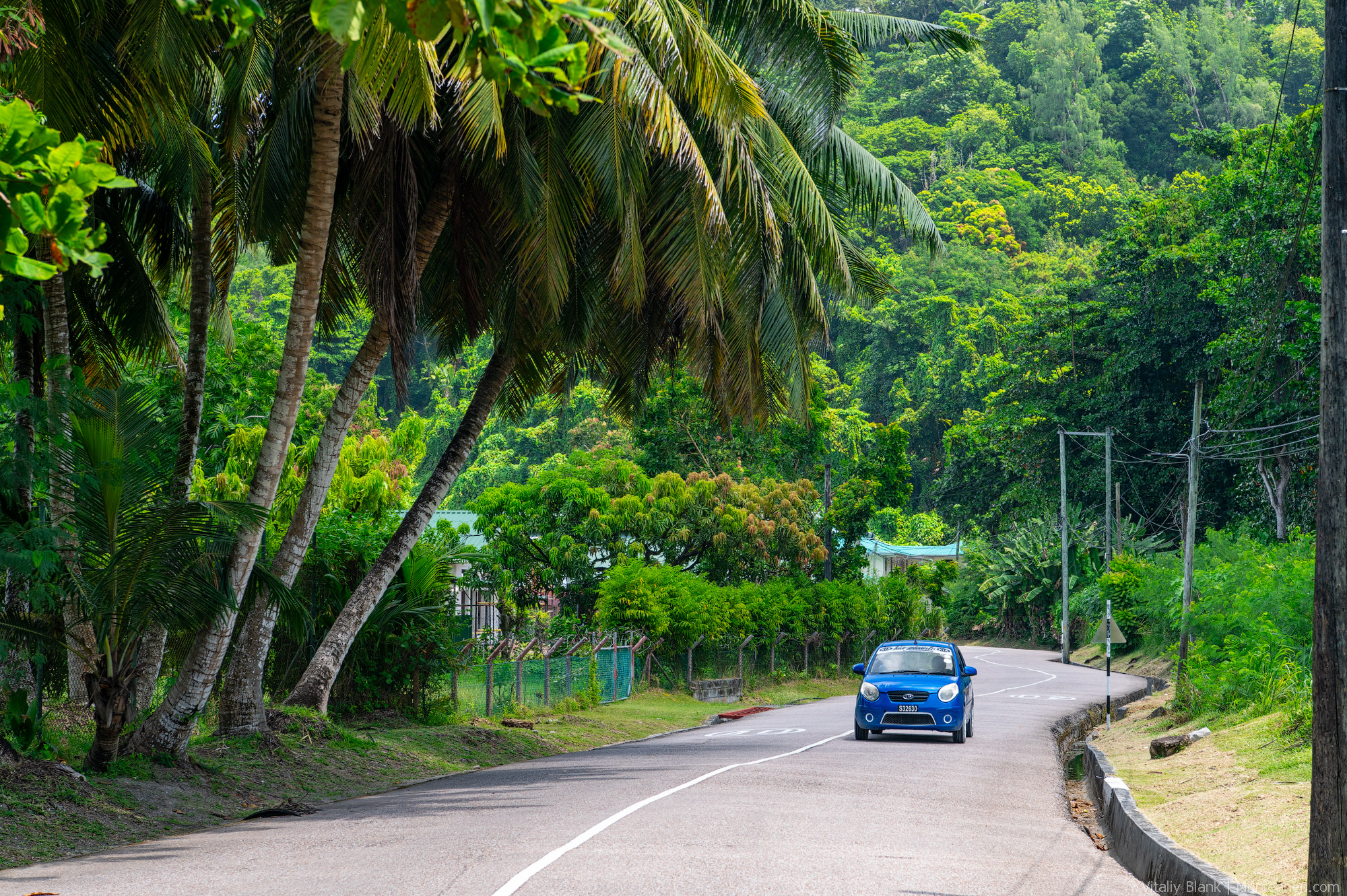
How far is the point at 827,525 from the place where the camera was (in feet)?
136

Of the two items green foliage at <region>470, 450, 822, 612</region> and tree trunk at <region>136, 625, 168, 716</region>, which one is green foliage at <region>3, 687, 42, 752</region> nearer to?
tree trunk at <region>136, 625, 168, 716</region>

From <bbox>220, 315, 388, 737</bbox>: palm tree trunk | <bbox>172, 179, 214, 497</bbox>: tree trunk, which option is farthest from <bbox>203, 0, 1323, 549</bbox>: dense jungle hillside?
<bbox>172, 179, 214, 497</bbox>: tree trunk

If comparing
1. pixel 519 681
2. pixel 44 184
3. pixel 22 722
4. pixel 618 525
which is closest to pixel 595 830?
pixel 22 722

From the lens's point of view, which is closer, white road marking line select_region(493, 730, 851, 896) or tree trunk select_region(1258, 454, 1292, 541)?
white road marking line select_region(493, 730, 851, 896)

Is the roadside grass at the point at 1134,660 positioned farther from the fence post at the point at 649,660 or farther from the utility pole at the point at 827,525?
the fence post at the point at 649,660

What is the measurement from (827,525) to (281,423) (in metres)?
30.2

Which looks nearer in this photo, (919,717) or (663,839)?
(663,839)

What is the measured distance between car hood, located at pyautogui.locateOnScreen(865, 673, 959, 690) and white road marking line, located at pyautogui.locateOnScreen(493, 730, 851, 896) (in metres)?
3.44

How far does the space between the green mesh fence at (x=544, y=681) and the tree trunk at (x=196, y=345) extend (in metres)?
7.11

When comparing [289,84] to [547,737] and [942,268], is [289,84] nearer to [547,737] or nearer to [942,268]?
[547,737]

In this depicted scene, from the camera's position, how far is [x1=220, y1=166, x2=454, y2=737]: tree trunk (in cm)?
1407

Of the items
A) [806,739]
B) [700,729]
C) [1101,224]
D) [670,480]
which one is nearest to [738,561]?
[670,480]

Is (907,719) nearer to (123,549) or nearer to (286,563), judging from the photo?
(286,563)

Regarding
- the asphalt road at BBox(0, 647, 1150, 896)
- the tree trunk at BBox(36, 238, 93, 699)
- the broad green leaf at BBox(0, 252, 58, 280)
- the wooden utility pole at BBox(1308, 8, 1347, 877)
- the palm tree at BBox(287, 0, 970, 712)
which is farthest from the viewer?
the palm tree at BBox(287, 0, 970, 712)
